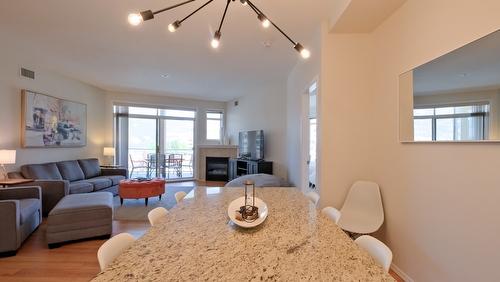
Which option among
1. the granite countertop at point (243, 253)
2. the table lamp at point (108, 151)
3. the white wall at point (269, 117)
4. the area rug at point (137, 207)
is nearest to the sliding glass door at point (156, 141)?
the table lamp at point (108, 151)

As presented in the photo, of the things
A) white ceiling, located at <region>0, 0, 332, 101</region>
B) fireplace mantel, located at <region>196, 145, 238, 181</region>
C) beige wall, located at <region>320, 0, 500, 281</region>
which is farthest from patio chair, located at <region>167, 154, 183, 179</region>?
beige wall, located at <region>320, 0, 500, 281</region>

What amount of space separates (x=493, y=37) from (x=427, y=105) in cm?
63

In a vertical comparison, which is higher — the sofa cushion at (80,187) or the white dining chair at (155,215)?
the white dining chair at (155,215)

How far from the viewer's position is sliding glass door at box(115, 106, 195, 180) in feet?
22.2

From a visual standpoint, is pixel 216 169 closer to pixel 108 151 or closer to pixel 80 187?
pixel 108 151

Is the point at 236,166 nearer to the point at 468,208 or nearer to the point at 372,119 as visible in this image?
the point at 372,119

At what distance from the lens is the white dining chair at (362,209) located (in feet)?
7.77

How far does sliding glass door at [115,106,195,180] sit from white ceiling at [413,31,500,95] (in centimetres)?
664

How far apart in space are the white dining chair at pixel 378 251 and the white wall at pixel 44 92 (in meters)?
5.20

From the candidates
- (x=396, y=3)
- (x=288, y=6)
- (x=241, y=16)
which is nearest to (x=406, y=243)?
(x=396, y=3)

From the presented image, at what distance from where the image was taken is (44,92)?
14.8 ft

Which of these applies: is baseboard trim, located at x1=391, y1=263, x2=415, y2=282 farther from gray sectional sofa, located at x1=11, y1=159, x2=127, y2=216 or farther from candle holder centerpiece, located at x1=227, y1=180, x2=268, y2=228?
gray sectional sofa, located at x1=11, y1=159, x2=127, y2=216

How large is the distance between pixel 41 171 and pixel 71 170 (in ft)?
2.27

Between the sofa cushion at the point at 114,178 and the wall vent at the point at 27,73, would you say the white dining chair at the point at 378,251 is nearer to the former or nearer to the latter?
the sofa cushion at the point at 114,178
